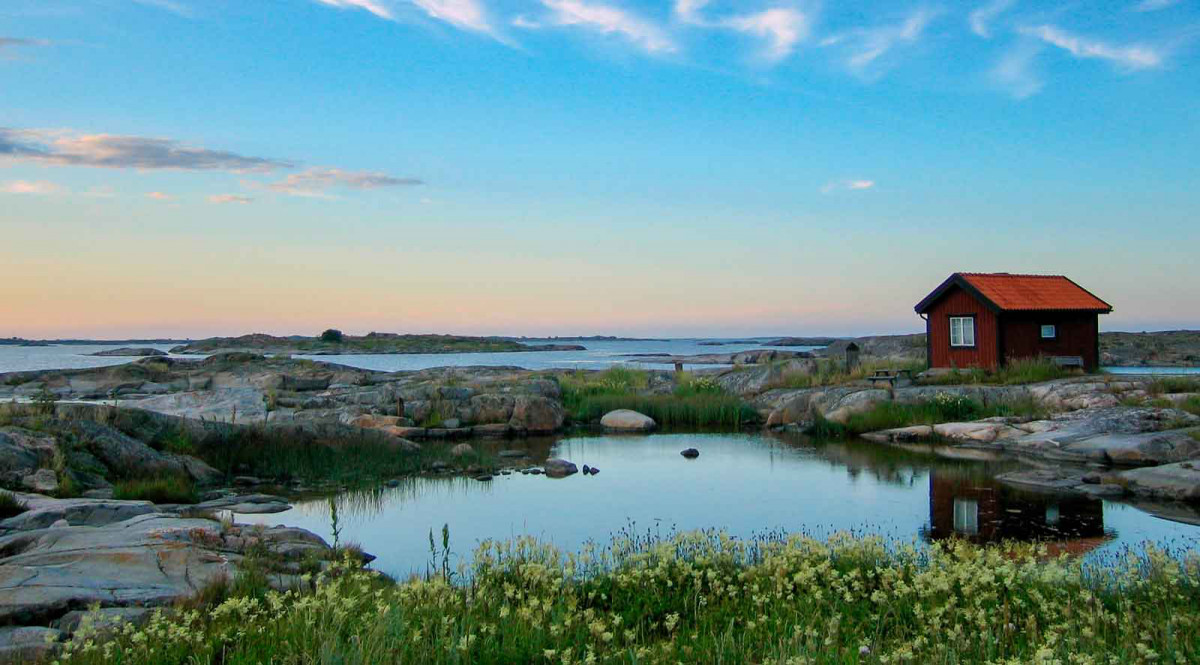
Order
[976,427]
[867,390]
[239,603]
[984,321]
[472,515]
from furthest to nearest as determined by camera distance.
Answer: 1. [984,321]
2. [867,390]
3. [976,427]
4. [472,515]
5. [239,603]

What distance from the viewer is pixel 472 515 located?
49.0 ft

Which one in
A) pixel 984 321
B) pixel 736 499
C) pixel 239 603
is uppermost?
pixel 984 321

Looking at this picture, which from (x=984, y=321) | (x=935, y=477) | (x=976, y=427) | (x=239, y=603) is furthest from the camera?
(x=984, y=321)

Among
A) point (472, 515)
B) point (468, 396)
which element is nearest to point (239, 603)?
point (472, 515)

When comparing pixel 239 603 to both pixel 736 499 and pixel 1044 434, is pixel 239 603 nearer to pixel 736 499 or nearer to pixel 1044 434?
pixel 736 499

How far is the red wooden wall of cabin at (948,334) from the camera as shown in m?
32.6

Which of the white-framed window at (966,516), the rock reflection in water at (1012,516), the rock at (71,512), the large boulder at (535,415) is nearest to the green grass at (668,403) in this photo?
the large boulder at (535,415)

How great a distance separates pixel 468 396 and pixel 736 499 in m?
16.1

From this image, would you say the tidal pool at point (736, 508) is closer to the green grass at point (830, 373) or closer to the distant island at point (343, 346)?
the green grass at point (830, 373)

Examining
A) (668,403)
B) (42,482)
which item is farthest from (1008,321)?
(42,482)

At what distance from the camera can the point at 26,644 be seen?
5.94m

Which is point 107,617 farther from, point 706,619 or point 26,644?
point 706,619

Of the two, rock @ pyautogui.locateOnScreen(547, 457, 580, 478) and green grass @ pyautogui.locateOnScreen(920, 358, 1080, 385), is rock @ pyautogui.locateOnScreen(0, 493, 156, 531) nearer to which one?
rock @ pyautogui.locateOnScreen(547, 457, 580, 478)

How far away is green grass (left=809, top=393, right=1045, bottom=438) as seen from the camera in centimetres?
2628
